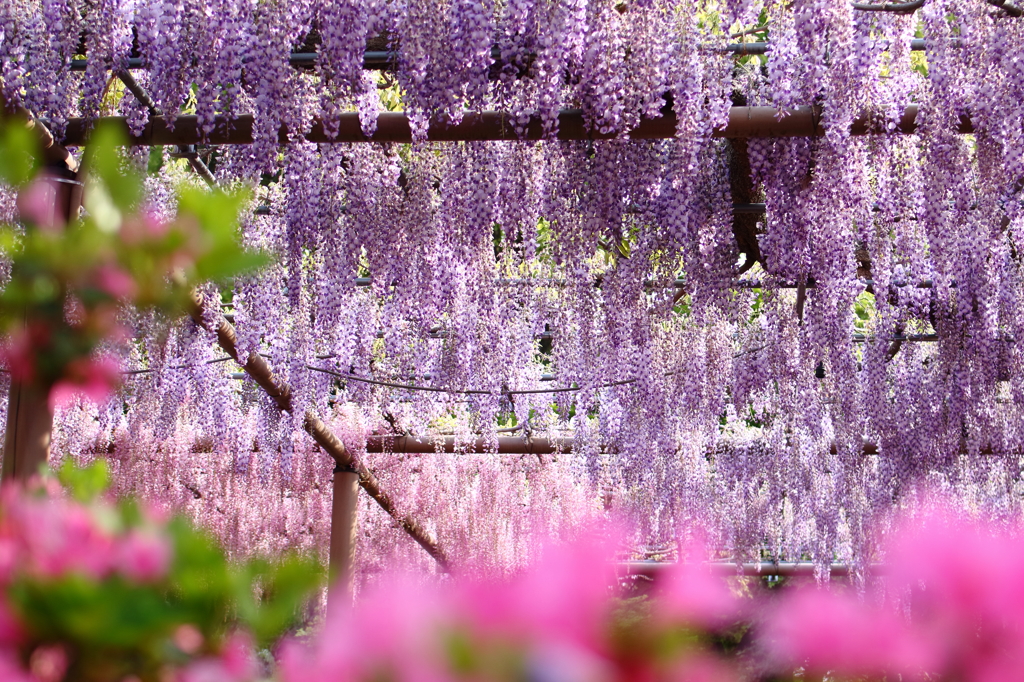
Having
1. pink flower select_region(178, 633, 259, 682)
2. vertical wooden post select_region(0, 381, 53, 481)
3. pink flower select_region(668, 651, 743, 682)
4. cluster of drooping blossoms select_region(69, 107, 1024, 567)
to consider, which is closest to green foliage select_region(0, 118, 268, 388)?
pink flower select_region(178, 633, 259, 682)

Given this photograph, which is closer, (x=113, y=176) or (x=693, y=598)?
(x=693, y=598)

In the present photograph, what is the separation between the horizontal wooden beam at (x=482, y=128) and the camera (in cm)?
384

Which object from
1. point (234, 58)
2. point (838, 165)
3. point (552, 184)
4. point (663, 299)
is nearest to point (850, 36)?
point (838, 165)

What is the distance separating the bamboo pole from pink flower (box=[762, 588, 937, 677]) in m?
2.31

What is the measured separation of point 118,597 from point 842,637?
1.15 feet

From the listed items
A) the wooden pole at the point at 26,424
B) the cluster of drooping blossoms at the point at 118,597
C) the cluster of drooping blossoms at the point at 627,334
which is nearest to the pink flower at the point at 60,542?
the cluster of drooping blossoms at the point at 118,597

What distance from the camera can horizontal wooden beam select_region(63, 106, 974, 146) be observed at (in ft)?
12.6

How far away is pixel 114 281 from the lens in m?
0.60

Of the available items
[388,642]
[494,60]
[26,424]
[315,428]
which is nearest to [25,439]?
[26,424]

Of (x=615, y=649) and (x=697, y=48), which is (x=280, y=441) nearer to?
(x=697, y=48)

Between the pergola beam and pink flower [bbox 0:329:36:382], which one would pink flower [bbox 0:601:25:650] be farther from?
the pergola beam

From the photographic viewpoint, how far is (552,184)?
4.43m

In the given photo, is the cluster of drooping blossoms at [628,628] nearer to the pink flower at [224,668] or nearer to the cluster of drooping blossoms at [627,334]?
the pink flower at [224,668]

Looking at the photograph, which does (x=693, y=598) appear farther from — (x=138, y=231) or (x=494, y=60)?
(x=494, y=60)
